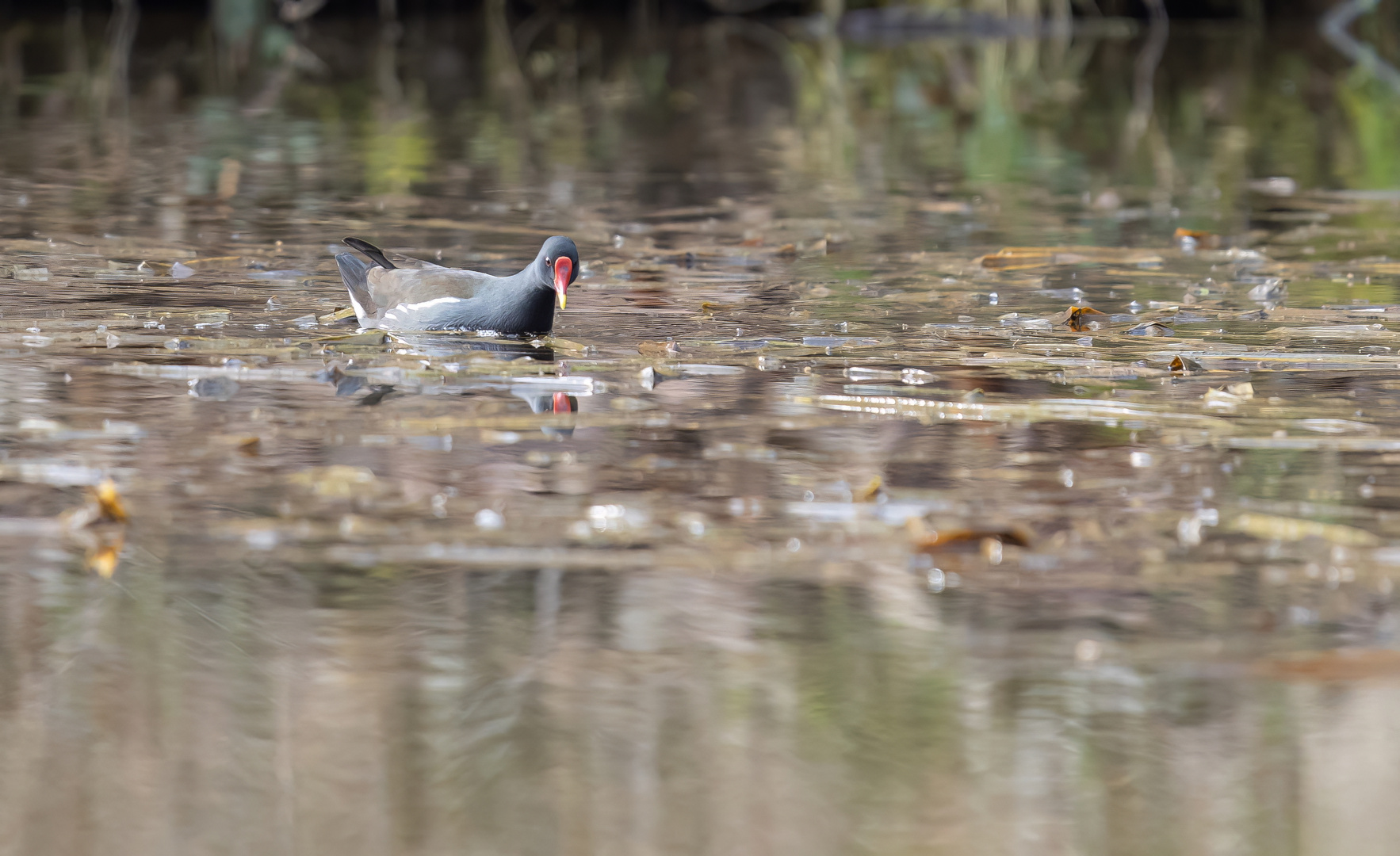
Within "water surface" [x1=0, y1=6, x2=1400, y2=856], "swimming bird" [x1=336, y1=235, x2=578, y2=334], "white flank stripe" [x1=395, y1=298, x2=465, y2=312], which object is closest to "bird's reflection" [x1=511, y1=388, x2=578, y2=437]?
"water surface" [x1=0, y1=6, x2=1400, y2=856]

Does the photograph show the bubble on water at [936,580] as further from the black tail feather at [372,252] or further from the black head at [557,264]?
the black tail feather at [372,252]

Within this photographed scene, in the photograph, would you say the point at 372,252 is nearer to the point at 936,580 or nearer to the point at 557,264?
the point at 557,264

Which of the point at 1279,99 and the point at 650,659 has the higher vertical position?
the point at 1279,99

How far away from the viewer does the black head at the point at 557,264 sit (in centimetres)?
612

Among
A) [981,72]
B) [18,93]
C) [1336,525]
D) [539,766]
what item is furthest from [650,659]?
[981,72]

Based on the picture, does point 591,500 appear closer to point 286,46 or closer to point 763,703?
point 763,703

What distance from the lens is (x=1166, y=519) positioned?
4.25 metres

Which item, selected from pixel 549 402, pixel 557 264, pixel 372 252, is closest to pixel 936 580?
pixel 549 402

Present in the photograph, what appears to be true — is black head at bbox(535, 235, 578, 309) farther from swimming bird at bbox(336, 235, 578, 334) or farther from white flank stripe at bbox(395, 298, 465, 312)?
white flank stripe at bbox(395, 298, 465, 312)

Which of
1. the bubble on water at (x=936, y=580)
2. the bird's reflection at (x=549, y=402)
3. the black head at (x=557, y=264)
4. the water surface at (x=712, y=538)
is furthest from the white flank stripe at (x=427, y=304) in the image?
the bubble on water at (x=936, y=580)

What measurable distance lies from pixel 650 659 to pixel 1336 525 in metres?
1.62

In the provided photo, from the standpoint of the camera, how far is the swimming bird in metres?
6.17

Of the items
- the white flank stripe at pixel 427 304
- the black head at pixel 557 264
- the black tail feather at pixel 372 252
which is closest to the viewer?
the black head at pixel 557 264

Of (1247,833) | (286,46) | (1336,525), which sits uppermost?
(286,46)
